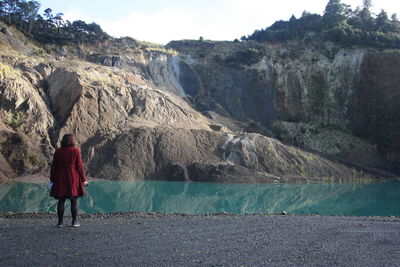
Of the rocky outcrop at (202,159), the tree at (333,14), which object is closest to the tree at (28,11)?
the rocky outcrop at (202,159)

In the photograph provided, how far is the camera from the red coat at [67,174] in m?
7.28

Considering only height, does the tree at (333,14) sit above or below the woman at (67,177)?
above

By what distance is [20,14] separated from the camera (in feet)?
201

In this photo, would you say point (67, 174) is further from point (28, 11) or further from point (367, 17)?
point (367, 17)

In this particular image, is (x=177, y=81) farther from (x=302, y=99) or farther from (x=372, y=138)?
(x=372, y=138)

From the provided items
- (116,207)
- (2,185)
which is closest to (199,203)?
(116,207)

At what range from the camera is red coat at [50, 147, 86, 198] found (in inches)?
287

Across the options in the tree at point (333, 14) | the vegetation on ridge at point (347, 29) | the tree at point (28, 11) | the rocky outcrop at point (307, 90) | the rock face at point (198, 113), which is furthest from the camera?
the tree at point (333, 14)

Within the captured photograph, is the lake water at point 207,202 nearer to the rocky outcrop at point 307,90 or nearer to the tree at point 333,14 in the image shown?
the rocky outcrop at point 307,90

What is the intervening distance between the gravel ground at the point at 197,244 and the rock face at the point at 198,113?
22492 mm

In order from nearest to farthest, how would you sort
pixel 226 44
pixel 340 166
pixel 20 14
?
1. pixel 340 166
2. pixel 20 14
3. pixel 226 44

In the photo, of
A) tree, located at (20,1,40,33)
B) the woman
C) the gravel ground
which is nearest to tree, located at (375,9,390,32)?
tree, located at (20,1,40,33)

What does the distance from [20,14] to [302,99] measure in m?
43.8

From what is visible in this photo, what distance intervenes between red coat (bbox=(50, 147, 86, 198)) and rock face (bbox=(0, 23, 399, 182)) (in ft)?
70.4
